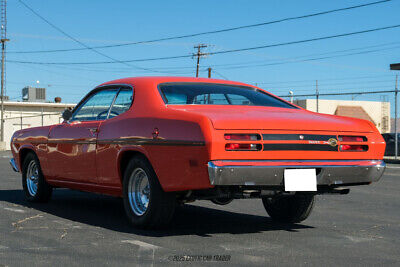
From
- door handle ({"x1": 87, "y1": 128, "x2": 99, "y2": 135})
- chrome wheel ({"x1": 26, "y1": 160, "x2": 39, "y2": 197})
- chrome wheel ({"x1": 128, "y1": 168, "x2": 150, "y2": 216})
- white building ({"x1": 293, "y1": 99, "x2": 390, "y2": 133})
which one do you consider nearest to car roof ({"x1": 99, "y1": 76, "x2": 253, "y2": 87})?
door handle ({"x1": 87, "y1": 128, "x2": 99, "y2": 135})

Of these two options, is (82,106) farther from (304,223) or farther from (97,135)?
Result: (304,223)

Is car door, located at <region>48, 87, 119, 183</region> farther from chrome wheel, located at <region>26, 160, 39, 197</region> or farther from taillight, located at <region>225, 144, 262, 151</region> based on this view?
taillight, located at <region>225, 144, 262, 151</region>

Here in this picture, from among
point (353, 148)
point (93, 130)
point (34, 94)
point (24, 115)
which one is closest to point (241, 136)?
point (353, 148)

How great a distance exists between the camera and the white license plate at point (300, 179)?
552 cm

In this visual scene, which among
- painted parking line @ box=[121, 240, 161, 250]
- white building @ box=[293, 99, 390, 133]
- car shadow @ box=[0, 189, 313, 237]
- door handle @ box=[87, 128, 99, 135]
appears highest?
white building @ box=[293, 99, 390, 133]

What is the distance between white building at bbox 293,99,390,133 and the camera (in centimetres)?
7224

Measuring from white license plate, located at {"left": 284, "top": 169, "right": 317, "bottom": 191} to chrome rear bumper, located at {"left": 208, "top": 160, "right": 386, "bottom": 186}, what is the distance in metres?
0.04

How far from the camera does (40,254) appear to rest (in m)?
5.01

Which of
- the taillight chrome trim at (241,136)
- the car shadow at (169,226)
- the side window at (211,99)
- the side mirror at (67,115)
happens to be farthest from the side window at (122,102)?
the taillight chrome trim at (241,136)

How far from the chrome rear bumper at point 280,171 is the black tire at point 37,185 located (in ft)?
12.3

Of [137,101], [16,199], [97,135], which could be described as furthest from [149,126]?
[16,199]

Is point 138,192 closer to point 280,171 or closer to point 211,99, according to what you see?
point 211,99

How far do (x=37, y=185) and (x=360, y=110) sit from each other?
68158mm

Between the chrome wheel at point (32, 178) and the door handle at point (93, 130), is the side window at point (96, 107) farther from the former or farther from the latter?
the chrome wheel at point (32, 178)
